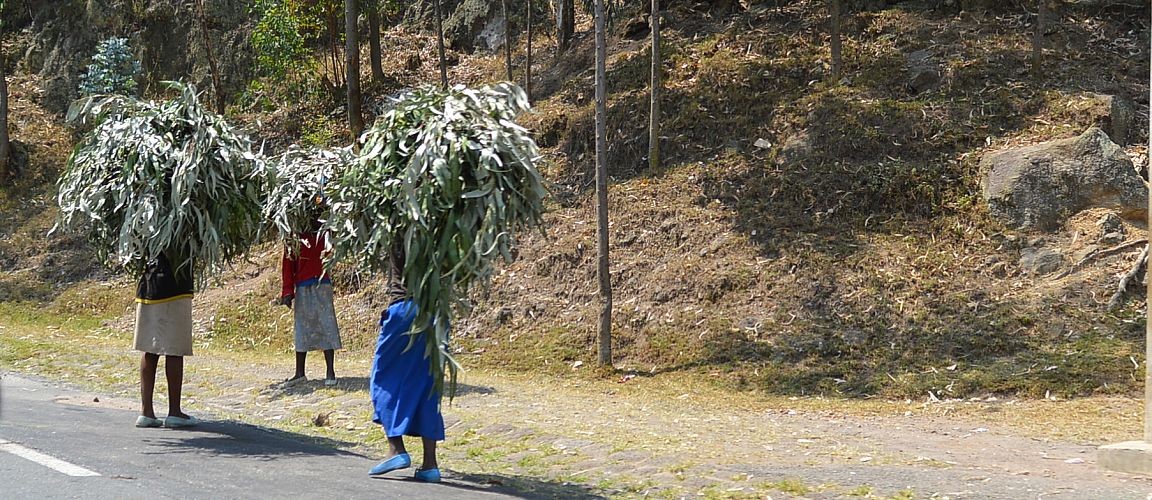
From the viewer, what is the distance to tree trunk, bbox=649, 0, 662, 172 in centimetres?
1631

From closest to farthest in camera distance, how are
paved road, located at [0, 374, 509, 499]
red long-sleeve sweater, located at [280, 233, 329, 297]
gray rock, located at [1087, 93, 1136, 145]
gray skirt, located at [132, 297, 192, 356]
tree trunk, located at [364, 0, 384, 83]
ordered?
1. paved road, located at [0, 374, 509, 499]
2. gray skirt, located at [132, 297, 192, 356]
3. red long-sleeve sweater, located at [280, 233, 329, 297]
4. gray rock, located at [1087, 93, 1136, 145]
5. tree trunk, located at [364, 0, 384, 83]

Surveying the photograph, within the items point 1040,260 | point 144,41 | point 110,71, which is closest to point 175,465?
point 1040,260

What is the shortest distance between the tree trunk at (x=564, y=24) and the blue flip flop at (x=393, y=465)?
1753 cm

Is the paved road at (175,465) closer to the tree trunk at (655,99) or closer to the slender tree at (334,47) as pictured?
the tree trunk at (655,99)

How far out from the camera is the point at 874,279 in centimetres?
1388

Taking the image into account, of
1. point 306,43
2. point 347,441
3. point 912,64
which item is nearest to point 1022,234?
point 912,64

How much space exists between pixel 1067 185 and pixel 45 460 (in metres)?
12.5

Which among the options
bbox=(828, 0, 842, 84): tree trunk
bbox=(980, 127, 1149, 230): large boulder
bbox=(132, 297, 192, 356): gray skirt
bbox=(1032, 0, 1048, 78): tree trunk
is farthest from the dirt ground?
bbox=(1032, 0, 1048, 78): tree trunk

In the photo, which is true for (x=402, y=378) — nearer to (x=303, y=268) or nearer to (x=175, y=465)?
(x=175, y=465)

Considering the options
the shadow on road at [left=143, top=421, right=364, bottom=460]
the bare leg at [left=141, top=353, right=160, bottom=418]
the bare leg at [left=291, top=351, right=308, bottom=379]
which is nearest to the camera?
the shadow on road at [left=143, top=421, right=364, bottom=460]

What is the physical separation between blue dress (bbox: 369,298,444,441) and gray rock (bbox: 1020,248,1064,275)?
9.51 meters

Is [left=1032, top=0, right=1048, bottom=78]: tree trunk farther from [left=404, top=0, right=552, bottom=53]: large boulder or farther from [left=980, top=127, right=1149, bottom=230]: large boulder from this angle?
[left=404, top=0, right=552, bottom=53]: large boulder

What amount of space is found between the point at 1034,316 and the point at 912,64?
6.73m

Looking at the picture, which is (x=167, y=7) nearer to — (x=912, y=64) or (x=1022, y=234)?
(x=912, y=64)
